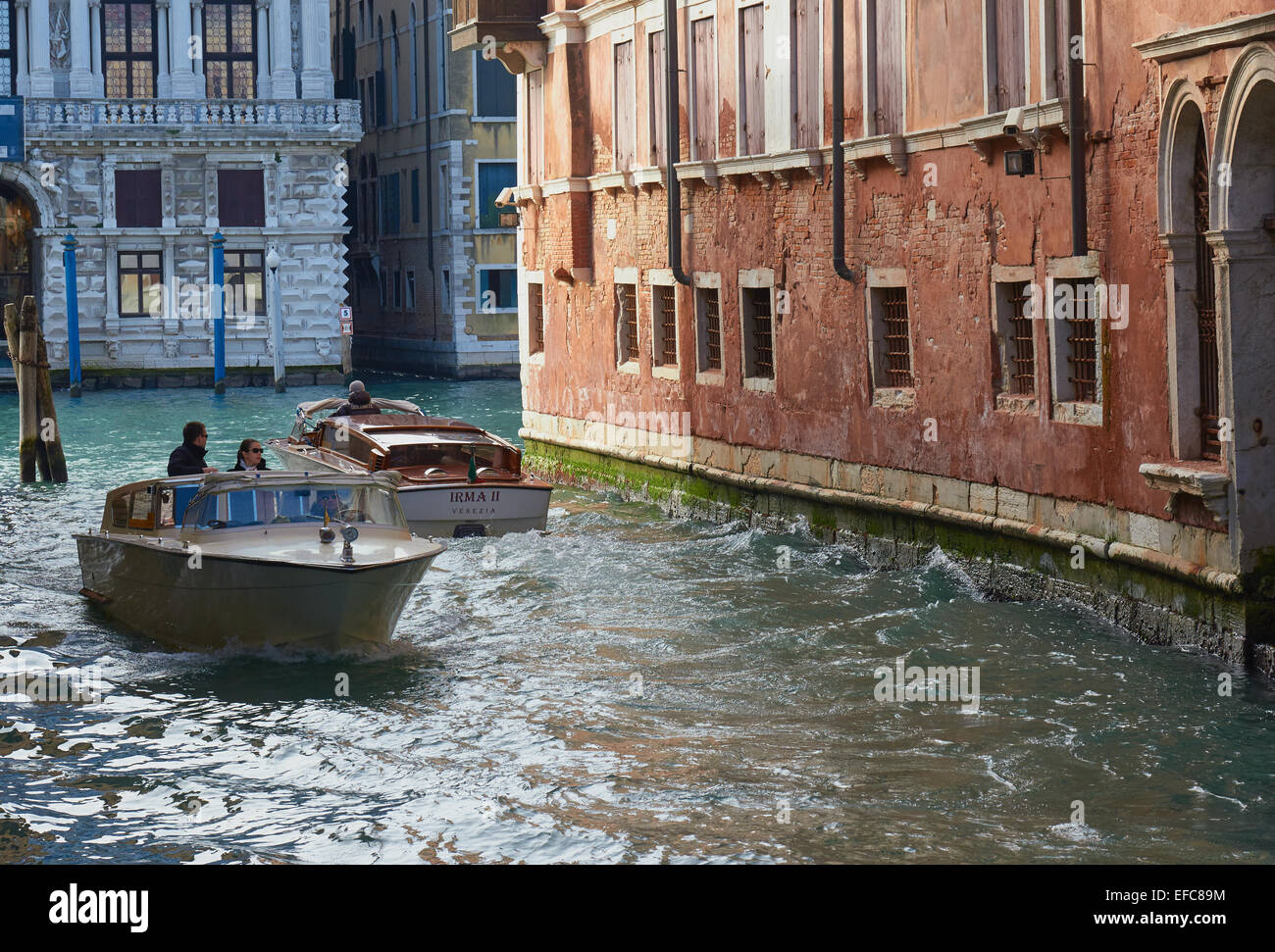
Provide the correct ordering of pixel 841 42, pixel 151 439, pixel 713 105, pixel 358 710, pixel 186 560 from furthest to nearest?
pixel 151 439 → pixel 713 105 → pixel 841 42 → pixel 186 560 → pixel 358 710

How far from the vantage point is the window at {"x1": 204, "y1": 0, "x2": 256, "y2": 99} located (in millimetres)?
44875

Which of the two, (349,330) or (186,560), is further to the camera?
(349,330)

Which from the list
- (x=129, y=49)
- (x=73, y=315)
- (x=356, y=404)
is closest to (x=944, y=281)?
(x=356, y=404)

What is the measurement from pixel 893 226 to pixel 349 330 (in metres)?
28.3

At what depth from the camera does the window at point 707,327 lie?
20078 millimetres

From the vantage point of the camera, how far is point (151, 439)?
3005 centimetres

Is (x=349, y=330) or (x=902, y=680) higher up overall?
(x=349, y=330)

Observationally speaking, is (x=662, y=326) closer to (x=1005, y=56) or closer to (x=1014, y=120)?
(x=1005, y=56)

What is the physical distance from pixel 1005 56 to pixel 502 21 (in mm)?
10581

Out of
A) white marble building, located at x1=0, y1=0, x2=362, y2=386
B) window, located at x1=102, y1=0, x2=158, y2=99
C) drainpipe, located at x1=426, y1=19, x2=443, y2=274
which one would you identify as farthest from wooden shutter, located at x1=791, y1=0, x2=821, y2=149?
drainpipe, located at x1=426, y1=19, x2=443, y2=274

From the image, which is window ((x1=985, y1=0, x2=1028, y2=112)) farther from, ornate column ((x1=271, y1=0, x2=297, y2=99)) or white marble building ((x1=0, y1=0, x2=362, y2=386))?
ornate column ((x1=271, y1=0, x2=297, y2=99))

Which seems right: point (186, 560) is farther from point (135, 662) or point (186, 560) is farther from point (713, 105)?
point (713, 105)
